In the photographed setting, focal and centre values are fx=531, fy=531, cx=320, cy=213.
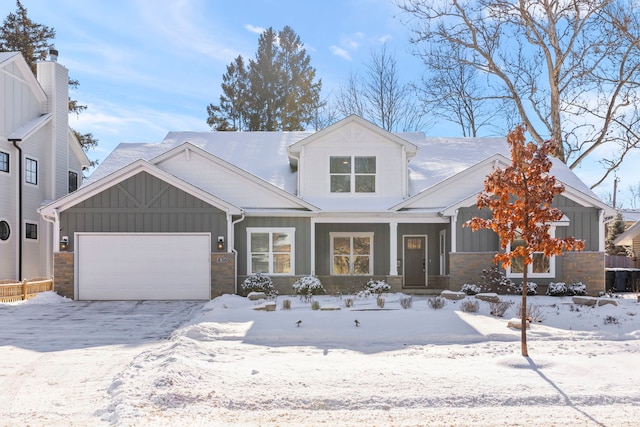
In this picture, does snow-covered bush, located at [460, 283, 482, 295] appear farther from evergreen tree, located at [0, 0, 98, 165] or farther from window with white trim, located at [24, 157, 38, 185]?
evergreen tree, located at [0, 0, 98, 165]

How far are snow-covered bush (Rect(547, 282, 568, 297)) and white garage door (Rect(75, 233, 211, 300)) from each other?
10.6m

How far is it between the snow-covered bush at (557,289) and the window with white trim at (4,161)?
19295 millimetres

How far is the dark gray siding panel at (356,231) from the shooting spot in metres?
19.3

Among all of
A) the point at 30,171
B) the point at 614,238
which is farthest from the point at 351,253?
the point at 614,238

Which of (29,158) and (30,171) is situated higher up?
(29,158)

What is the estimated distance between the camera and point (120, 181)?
A: 16.3 metres

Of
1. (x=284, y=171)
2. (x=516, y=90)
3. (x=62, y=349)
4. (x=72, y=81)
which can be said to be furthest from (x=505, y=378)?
(x=72, y=81)

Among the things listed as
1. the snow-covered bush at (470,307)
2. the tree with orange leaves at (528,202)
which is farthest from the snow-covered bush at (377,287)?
the tree with orange leaves at (528,202)

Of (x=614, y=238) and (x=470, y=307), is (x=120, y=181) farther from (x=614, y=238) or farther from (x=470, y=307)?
(x=614, y=238)

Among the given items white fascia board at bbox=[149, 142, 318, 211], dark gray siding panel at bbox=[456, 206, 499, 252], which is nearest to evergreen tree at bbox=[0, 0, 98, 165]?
white fascia board at bbox=[149, 142, 318, 211]

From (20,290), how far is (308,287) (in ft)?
28.8

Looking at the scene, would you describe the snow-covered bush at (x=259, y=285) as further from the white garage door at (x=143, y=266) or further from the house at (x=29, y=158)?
the house at (x=29, y=158)

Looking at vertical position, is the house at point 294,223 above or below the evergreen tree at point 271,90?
below

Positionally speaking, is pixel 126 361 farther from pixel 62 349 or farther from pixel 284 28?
pixel 284 28
